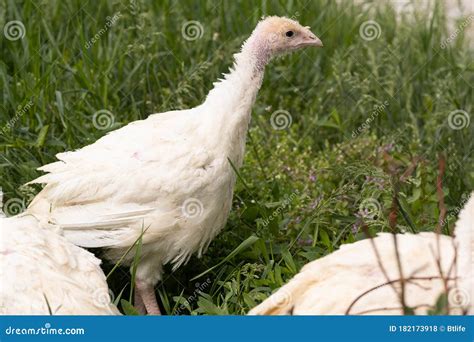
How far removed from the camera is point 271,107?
21.2 feet

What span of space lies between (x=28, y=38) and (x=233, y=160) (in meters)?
2.01

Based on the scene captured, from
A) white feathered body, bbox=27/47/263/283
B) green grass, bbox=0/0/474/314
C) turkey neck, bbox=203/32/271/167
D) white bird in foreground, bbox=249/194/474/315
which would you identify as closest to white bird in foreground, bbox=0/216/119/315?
white feathered body, bbox=27/47/263/283

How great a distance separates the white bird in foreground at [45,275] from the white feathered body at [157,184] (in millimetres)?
262

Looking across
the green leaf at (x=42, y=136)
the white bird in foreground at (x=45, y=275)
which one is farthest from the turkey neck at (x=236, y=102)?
the green leaf at (x=42, y=136)

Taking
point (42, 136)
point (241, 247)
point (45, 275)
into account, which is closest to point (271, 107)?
point (42, 136)

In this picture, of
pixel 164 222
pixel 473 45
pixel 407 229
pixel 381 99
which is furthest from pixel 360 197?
pixel 473 45

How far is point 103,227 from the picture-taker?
4.74 metres

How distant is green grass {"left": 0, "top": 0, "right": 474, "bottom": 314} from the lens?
5141 millimetres

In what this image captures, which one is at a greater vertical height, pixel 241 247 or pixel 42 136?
pixel 42 136

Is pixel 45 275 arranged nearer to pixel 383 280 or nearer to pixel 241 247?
pixel 241 247

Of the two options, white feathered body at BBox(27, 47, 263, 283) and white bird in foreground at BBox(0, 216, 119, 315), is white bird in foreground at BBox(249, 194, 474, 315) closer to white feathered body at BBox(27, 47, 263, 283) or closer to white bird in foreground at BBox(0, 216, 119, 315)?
white bird in foreground at BBox(0, 216, 119, 315)

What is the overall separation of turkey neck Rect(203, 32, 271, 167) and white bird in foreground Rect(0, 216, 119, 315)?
0.84 metres

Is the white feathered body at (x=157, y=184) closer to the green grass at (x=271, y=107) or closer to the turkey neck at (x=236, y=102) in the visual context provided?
the turkey neck at (x=236, y=102)

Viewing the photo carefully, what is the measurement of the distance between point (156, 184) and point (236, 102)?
0.55 meters
